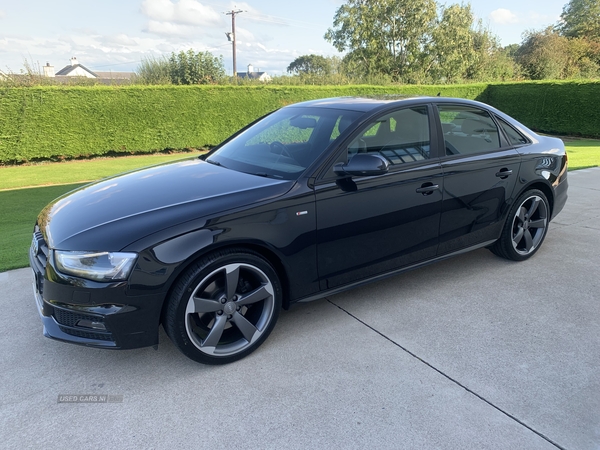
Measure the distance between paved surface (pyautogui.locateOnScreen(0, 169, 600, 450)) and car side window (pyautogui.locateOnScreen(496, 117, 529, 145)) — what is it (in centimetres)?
143

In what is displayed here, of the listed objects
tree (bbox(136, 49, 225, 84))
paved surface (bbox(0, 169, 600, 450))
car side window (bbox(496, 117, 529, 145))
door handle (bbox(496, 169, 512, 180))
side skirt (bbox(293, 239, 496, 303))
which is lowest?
paved surface (bbox(0, 169, 600, 450))

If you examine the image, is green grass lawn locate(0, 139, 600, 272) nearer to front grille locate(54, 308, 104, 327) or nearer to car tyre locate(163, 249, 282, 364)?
front grille locate(54, 308, 104, 327)

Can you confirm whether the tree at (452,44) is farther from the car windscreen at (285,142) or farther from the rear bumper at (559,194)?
the car windscreen at (285,142)

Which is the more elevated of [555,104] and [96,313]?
[555,104]

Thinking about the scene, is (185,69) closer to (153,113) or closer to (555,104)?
(153,113)

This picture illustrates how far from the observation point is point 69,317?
101 inches

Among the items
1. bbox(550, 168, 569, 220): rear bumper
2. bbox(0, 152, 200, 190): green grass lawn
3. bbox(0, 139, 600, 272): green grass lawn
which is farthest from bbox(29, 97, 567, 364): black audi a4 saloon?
bbox(0, 152, 200, 190): green grass lawn

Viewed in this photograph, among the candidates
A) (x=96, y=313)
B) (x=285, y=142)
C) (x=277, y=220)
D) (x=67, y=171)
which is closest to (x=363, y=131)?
→ (x=285, y=142)

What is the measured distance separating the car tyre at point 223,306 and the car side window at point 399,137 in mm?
1220

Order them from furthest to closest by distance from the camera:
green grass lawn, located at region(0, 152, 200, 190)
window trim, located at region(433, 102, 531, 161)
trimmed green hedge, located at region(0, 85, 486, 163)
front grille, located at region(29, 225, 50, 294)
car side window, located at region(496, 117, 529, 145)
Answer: trimmed green hedge, located at region(0, 85, 486, 163), green grass lawn, located at region(0, 152, 200, 190), car side window, located at region(496, 117, 529, 145), window trim, located at region(433, 102, 531, 161), front grille, located at region(29, 225, 50, 294)

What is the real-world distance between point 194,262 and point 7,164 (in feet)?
46.0

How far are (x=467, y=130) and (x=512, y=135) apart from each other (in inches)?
25.2

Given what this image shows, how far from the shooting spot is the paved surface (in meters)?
2.25

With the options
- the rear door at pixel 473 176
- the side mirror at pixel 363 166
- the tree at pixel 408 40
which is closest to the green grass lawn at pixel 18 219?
the side mirror at pixel 363 166
